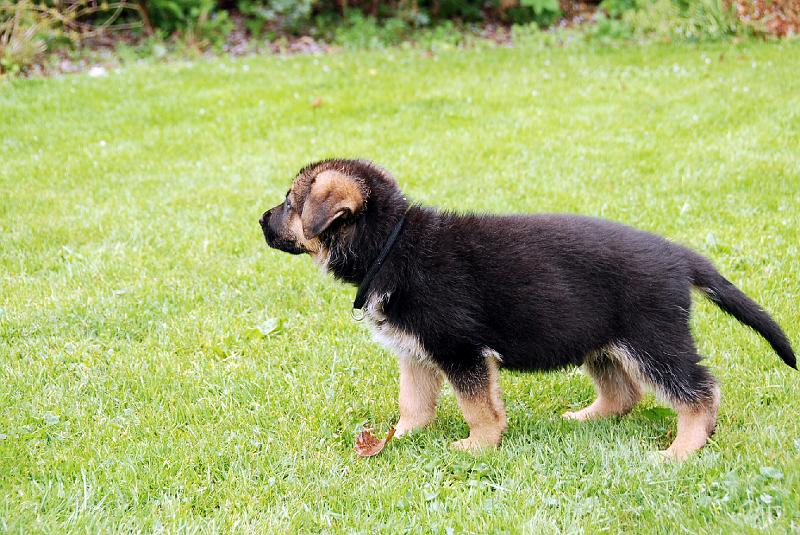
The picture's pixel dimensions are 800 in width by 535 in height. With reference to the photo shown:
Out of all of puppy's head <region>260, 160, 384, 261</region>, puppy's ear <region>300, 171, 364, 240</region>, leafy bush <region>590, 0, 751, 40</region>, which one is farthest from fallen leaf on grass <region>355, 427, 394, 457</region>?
leafy bush <region>590, 0, 751, 40</region>

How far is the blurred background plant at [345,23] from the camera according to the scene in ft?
44.0

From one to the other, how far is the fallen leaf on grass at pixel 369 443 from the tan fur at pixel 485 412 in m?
0.39

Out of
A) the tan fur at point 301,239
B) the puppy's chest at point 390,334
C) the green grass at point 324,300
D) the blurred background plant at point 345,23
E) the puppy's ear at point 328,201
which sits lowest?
the blurred background plant at point 345,23

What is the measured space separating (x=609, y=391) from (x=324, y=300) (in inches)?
93.1

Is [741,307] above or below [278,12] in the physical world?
above

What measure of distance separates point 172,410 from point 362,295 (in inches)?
56.1

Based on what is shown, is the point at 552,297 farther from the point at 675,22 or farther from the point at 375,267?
the point at 675,22

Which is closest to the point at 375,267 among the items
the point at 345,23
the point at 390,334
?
the point at 390,334

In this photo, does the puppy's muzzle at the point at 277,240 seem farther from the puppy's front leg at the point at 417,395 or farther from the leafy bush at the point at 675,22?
the leafy bush at the point at 675,22

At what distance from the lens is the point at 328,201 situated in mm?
4008

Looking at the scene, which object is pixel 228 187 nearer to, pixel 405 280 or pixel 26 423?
pixel 26 423

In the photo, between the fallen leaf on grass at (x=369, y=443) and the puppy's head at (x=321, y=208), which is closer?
the puppy's head at (x=321, y=208)

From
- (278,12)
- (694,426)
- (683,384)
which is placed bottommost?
(278,12)

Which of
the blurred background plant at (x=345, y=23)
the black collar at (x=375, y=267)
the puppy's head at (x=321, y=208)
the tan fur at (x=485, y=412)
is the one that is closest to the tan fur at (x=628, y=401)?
the tan fur at (x=485, y=412)
